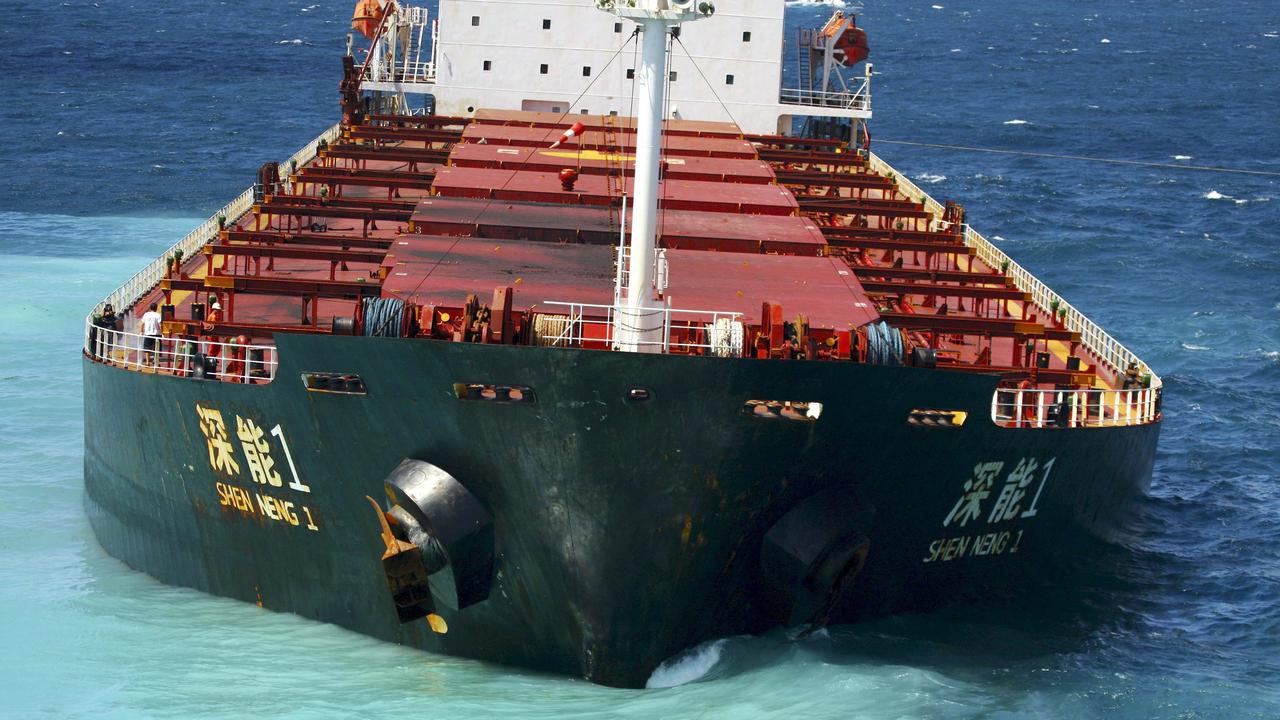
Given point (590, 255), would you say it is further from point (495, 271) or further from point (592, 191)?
point (592, 191)

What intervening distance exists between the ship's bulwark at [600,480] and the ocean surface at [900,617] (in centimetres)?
70

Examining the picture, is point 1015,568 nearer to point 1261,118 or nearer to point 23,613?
point 23,613

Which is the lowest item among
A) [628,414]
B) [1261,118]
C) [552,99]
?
[628,414]

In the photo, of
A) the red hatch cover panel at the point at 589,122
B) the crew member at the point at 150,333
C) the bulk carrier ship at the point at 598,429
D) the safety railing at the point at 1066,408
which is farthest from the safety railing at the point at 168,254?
the safety railing at the point at 1066,408

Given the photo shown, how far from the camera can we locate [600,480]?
18734 mm

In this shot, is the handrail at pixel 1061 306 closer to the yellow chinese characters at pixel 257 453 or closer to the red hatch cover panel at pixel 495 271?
the red hatch cover panel at pixel 495 271

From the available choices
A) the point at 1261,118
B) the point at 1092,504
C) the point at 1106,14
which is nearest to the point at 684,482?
the point at 1092,504

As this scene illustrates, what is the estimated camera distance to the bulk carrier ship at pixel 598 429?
18.8 m

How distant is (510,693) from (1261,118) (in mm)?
89925

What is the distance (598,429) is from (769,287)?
5.95 meters

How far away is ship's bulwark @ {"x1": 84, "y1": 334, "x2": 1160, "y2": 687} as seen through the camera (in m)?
18.6

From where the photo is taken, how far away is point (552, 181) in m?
31.7

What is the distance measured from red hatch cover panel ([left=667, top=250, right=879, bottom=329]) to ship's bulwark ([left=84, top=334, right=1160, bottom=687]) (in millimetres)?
2653

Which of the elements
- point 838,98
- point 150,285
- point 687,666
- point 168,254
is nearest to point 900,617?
point 687,666
